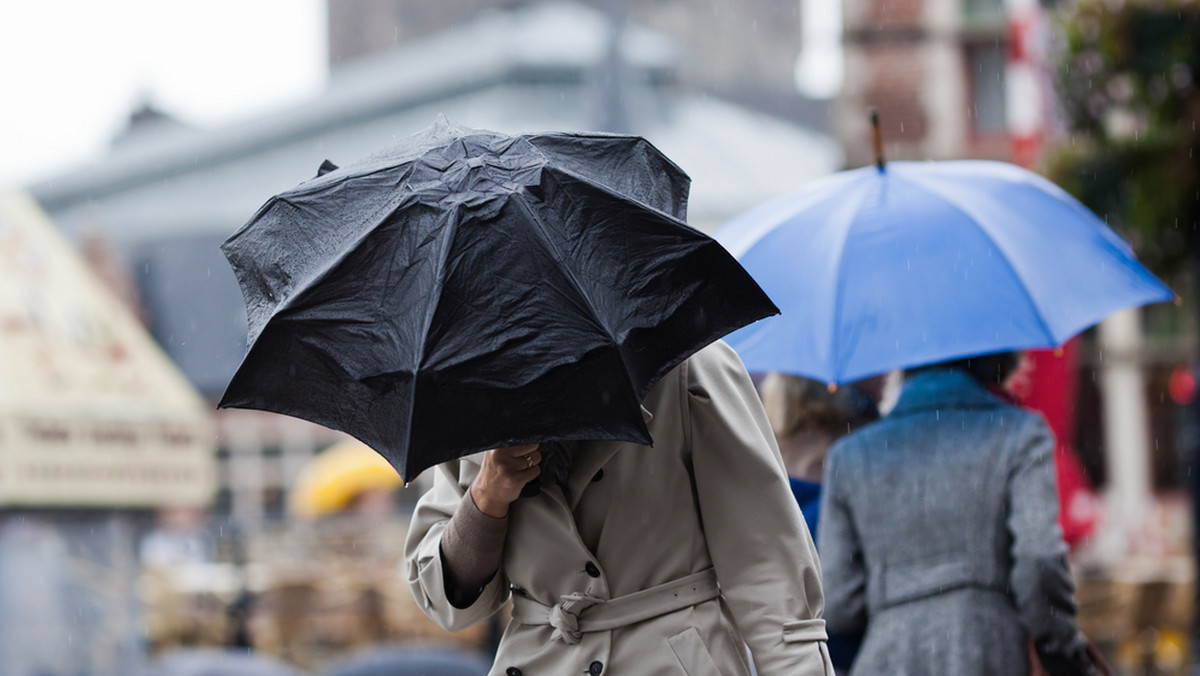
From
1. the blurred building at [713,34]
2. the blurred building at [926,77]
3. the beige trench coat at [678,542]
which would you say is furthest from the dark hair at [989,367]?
the blurred building at [713,34]

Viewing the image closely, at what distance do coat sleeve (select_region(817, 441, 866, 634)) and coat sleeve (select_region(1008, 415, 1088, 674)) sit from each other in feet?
1.31

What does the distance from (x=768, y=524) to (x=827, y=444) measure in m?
1.74

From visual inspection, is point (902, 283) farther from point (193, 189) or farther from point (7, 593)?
point (193, 189)

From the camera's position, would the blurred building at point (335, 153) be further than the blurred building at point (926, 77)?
Yes

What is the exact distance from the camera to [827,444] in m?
4.17

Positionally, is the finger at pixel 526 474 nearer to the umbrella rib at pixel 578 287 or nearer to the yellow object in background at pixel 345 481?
the umbrella rib at pixel 578 287

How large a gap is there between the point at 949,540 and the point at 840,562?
292mm

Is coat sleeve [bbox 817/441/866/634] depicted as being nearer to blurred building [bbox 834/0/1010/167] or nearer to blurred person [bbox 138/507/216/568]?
blurred person [bbox 138/507/216/568]

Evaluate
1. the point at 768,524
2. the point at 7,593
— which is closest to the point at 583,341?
the point at 768,524

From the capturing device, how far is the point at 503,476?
2.36 m

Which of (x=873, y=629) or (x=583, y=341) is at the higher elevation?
(x=583, y=341)

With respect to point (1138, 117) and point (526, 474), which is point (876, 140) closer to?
point (526, 474)

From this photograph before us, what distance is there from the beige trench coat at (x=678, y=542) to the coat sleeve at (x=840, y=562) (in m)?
1.20

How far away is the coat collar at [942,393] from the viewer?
3701 millimetres
